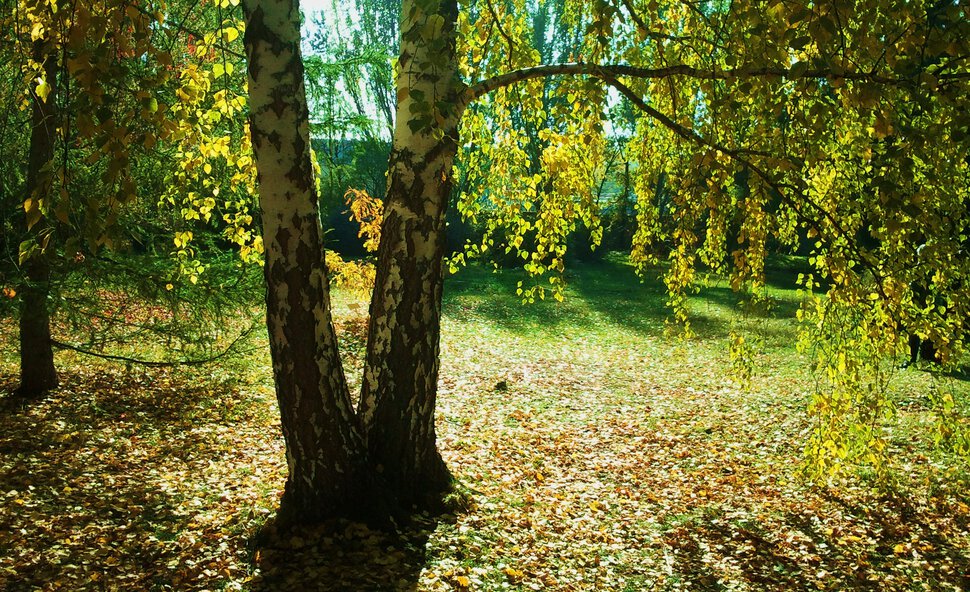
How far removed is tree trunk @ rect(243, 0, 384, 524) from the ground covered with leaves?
0.26 metres

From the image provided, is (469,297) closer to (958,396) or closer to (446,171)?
(958,396)

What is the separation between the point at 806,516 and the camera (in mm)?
5633

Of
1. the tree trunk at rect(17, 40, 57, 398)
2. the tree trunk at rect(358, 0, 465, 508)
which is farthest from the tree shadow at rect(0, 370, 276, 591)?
the tree trunk at rect(358, 0, 465, 508)

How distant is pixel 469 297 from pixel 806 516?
12585 mm

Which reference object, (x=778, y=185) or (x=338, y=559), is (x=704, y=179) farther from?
(x=338, y=559)

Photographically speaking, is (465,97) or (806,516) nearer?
(465,97)

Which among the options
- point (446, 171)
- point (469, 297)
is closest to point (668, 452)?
point (446, 171)

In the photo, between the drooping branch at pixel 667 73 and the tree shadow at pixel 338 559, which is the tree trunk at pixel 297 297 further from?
the drooping branch at pixel 667 73

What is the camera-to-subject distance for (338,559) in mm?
3818

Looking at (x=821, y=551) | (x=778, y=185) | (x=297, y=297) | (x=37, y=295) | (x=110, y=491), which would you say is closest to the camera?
(x=297, y=297)

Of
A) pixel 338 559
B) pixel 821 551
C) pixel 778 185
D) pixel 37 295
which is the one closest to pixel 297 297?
pixel 338 559

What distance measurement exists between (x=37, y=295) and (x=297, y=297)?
3.08 meters

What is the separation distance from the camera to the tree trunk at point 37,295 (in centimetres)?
542

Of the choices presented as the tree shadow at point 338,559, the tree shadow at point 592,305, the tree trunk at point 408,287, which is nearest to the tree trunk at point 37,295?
the tree trunk at point 408,287
